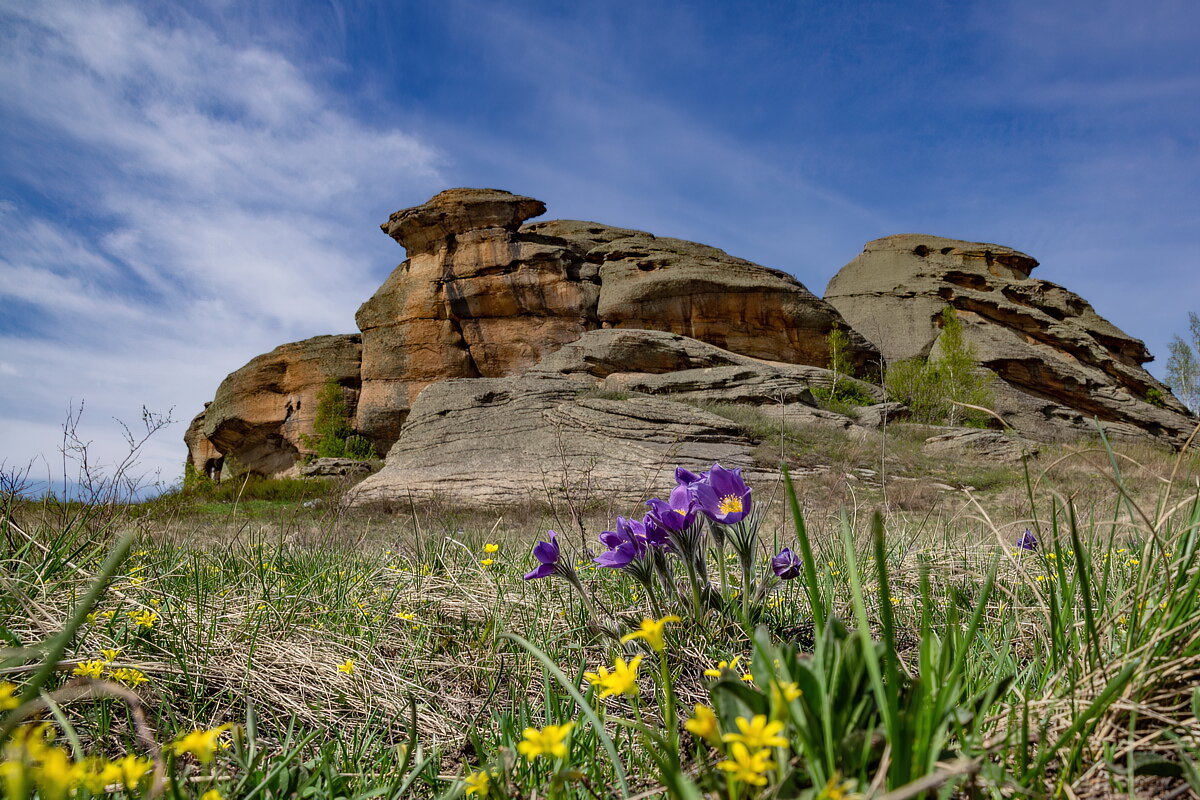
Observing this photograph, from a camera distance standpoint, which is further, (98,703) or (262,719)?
(262,719)

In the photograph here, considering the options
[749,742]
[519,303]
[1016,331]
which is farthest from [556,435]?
[1016,331]

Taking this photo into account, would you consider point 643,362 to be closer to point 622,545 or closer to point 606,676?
point 622,545

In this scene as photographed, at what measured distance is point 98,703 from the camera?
5.32ft

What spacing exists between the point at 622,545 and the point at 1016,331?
48.7 metres

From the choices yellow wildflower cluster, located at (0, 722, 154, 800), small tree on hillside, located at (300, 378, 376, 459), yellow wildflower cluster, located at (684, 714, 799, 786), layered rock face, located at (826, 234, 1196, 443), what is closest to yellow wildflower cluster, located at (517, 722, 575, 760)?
yellow wildflower cluster, located at (684, 714, 799, 786)

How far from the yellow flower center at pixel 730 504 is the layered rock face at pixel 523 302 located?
3199cm

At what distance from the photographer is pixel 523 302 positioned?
35344 mm

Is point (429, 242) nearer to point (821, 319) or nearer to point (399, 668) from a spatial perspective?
point (821, 319)

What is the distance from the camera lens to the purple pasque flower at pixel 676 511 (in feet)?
6.16

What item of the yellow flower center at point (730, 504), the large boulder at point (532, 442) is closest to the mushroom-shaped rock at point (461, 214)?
the large boulder at point (532, 442)

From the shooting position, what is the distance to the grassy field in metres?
0.86

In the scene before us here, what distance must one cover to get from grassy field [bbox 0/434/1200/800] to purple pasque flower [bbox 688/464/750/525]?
6.2 inches

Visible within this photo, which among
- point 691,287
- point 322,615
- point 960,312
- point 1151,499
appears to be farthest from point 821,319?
point 322,615

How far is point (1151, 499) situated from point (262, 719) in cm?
944
